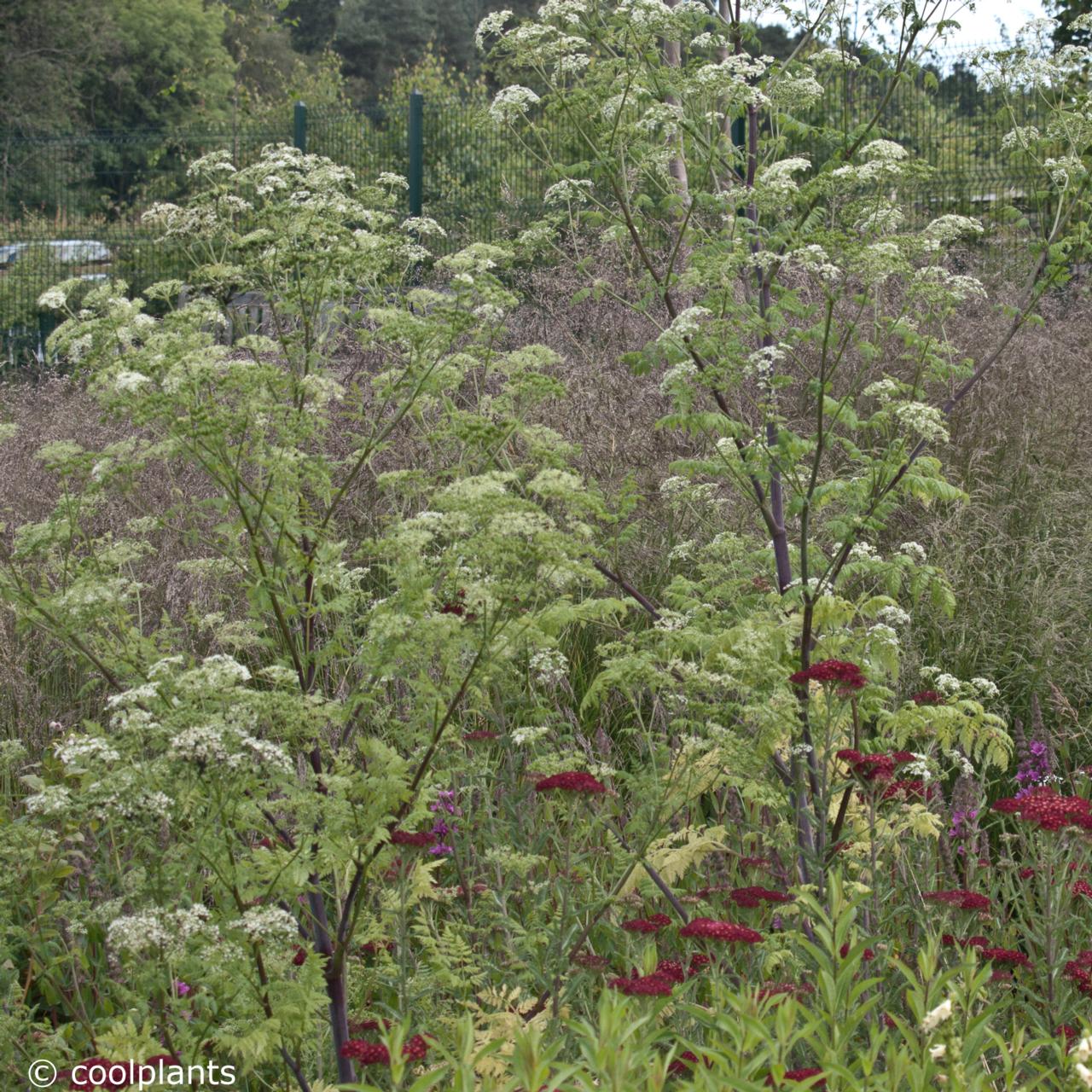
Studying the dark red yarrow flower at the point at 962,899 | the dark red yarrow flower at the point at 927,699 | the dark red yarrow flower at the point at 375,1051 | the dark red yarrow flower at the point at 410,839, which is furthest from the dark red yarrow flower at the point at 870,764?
the dark red yarrow flower at the point at 375,1051

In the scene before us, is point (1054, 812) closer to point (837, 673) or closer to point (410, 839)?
point (837, 673)

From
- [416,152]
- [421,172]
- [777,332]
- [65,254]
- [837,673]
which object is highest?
[416,152]

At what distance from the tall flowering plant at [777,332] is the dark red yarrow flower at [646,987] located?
67 centimetres

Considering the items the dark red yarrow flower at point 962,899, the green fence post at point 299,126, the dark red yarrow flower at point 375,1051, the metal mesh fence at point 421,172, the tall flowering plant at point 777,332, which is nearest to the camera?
the dark red yarrow flower at point 375,1051

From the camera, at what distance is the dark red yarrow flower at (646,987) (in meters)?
2.21

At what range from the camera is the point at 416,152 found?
13.8 m

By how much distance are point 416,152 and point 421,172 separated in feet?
0.90

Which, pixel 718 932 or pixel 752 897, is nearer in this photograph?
pixel 718 932

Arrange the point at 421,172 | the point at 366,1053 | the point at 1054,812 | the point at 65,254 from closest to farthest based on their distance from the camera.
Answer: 1. the point at 366,1053
2. the point at 1054,812
3. the point at 421,172
4. the point at 65,254

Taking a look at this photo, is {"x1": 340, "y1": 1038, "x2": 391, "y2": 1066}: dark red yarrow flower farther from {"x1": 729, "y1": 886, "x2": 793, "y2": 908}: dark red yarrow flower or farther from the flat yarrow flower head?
{"x1": 729, "y1": 886, "x2": 793, "y2": 908}: dark red yarrow flower

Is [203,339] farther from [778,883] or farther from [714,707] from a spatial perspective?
[778,883]

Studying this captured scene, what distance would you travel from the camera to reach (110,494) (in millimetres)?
6629

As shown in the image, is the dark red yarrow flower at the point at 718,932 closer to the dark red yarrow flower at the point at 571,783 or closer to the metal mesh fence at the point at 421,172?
the dark red yarrow flower at the point at 571,783

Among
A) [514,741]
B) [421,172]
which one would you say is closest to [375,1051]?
[514,741]
